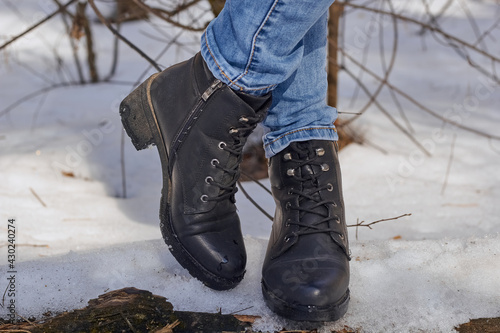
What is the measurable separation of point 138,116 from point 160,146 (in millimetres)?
107

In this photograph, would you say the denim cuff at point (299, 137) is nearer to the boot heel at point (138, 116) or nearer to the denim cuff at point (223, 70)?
the denim cuff at point (223, 70)

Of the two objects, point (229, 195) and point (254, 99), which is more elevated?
point (254, 99)

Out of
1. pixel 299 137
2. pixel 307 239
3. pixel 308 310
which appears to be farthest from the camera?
pixel 299 137

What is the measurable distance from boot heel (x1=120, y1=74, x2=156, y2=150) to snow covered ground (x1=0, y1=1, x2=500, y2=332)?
0.26 metres

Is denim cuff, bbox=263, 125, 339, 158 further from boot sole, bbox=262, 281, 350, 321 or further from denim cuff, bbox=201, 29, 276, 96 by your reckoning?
boot sole, bbox=262, 281, 350, 321

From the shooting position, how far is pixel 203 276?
105 centimetres

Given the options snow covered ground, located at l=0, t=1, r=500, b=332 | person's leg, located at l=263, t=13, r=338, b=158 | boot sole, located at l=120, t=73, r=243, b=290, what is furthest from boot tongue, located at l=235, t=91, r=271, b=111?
snow covered ground, located at l=0, t=1, r=500, b=332

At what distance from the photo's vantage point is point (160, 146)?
45.9 inches

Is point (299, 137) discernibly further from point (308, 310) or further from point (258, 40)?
point (308, 310)

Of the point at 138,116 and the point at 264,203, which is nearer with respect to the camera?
the point at 138,116

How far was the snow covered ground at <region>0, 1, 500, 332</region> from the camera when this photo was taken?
3.44ft

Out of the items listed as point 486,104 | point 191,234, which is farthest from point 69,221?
point 486,104

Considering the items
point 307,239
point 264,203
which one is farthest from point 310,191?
point 264,203

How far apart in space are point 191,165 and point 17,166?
1251 millimetres
